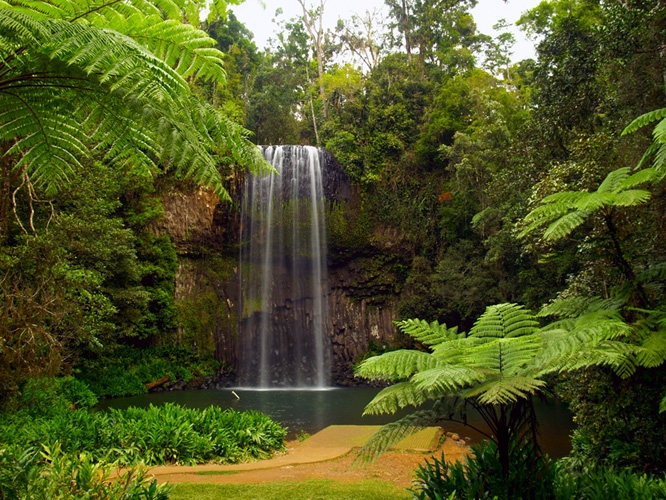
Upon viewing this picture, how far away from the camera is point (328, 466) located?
584cm

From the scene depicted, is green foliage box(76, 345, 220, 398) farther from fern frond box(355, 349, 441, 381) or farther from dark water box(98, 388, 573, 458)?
fern frond box(355, 349, 441, 381)

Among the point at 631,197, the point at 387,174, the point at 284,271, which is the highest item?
the point at 387,174

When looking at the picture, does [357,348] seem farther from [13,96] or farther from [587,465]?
[13,96]

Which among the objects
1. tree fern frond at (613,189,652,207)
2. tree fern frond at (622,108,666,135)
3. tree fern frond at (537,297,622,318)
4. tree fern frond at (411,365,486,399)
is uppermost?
tree fern frond at (622,108,666,135)

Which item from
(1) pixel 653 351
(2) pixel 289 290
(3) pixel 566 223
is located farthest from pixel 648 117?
(2) pixel 289 290

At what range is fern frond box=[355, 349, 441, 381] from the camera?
3068mm

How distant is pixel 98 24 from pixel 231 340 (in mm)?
16631

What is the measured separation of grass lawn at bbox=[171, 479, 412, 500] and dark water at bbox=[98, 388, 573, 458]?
351 cm

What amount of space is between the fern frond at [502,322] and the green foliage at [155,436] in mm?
4020

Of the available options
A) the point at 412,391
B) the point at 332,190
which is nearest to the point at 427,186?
the point at 332,190

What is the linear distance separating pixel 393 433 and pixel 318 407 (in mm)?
9617

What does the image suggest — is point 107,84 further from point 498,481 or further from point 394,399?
point 498,481

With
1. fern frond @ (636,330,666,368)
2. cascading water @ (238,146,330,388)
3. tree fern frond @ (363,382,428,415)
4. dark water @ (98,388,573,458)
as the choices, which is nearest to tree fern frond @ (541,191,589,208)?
fern frond @ (636,330,666,368)

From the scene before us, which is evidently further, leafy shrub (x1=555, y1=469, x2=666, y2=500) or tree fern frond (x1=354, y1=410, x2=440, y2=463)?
leafy shrub (x1=555, y1=469, x2=666, y2=500)
